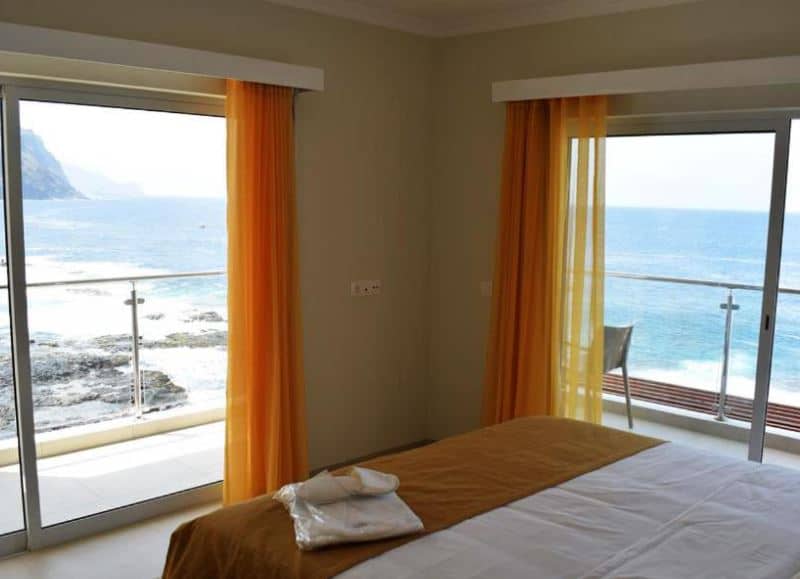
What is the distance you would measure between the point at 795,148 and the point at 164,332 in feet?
11.6

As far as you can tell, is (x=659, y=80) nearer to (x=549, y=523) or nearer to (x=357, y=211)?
(x=357, y=211)

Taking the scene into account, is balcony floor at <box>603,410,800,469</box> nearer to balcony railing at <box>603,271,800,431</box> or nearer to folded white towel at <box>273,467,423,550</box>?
balcony railing at <box>603,271,800,431</box>

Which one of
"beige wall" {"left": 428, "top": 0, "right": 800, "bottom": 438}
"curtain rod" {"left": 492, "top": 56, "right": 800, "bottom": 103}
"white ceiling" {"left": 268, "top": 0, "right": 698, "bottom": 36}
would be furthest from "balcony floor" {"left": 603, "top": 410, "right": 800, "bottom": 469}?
"white ceiling" {"left": 268, "top": 0, "right": 698, "bottom": 36}

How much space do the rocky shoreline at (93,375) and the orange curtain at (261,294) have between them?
41cm

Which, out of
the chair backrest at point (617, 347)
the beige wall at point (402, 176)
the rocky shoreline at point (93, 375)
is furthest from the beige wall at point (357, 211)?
the chair backrest at point (617, 347)

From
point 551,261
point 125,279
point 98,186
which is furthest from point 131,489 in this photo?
point 551,261

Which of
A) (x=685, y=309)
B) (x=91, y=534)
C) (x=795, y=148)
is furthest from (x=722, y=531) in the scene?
(x=91, y=534)

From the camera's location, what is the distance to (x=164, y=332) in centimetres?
413

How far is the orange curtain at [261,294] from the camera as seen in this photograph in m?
3.75

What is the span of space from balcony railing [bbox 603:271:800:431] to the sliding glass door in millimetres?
2432

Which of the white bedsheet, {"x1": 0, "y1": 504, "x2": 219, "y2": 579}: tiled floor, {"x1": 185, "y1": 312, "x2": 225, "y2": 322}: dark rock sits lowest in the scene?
{"x1": 0, "y1": 504, "x2": 219, "y2": 579}: tiled floor

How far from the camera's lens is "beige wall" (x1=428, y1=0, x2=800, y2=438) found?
374cm

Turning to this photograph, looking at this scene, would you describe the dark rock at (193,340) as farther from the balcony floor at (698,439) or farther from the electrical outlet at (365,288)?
the balcony floor at (698,439)

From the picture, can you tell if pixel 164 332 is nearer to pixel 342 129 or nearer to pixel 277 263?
pixel 277 263
